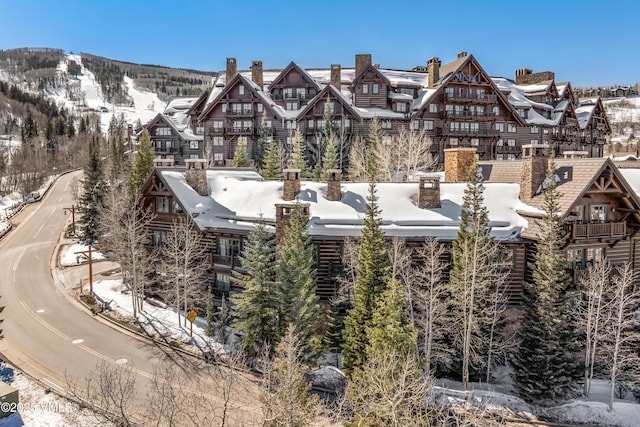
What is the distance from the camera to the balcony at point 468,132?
56.8m

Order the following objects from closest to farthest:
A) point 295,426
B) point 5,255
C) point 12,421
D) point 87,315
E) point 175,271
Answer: point 295,426 → point 12,421 → point 175,271 → point 87,315 → point 5,255

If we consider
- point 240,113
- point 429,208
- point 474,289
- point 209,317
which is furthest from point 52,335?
point 240,113

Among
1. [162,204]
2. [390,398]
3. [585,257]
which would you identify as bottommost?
[390,398]

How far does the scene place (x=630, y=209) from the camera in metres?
→ 27.2

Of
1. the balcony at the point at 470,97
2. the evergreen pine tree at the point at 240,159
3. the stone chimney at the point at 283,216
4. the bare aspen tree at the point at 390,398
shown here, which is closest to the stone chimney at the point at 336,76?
the balcony at the point at 470,97

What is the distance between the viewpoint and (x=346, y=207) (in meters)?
28.9

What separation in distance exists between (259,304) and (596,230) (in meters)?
20.7

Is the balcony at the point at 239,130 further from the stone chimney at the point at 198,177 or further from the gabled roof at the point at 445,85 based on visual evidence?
the stone chimney at the point at 198,177

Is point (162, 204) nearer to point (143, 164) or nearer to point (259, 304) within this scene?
point (259, 304)

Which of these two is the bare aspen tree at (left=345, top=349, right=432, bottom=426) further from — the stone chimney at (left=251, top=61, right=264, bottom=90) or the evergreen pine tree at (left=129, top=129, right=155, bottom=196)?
the stone chimney at (left=251, top=61, right=264, bottom=90)

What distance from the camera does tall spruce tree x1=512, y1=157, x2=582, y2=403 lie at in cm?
2208

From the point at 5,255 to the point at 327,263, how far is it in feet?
139

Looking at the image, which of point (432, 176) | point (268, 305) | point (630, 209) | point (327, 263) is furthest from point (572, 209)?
point (268, 305)

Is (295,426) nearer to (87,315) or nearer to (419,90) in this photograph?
(87,315)
